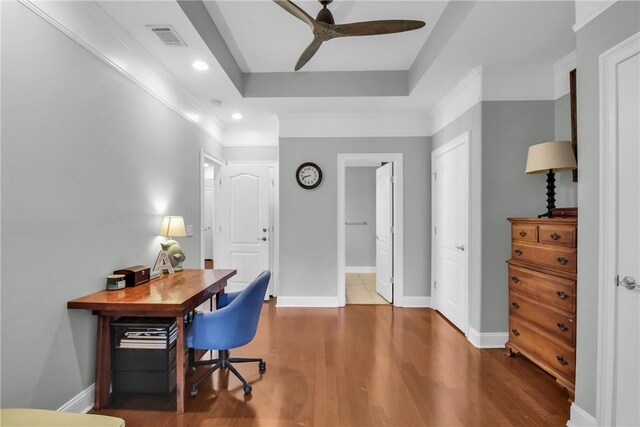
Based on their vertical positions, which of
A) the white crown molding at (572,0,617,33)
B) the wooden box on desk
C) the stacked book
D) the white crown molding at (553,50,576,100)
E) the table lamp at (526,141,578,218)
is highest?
the white crown molding at (553,50,576,100)

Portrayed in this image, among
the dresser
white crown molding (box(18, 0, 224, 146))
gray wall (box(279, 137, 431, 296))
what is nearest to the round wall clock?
gray wall (box(279, 137, 431, 296))

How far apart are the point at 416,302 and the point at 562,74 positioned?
2.99 m

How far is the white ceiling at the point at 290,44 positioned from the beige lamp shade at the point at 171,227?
3.77 ft

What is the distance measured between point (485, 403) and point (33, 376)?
2685 millimetres

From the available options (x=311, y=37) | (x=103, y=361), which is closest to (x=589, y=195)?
(x=311, y=37)

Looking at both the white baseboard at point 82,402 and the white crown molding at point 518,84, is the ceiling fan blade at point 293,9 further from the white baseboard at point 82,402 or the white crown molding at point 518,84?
the white baseboard at point 82,402

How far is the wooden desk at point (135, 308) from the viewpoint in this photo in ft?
6.05

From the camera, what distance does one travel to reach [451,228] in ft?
11.7

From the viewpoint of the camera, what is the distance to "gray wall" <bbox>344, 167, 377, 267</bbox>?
6812mm

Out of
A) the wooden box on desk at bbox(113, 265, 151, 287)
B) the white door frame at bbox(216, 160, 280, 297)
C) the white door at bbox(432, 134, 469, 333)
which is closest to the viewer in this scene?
the wooden box on desk at bbox(113, 265, 151, 287)

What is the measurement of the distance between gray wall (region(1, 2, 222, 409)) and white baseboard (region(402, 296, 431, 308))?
3277 mm

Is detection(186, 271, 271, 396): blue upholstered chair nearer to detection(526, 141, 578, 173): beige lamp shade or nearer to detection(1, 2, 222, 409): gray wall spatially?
detection(1, 2, 222, 409): gray wall

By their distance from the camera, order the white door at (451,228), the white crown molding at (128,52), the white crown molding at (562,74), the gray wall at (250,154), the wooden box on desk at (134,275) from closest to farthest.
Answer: the white crown molding at (128,52), the wooden box on desk at (134,275), the white crown molding at (562,74), the white door at (451,228), the gray wall at (250,154)

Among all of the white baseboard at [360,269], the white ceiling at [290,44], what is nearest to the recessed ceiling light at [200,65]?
the white ceiling at [290,44]
